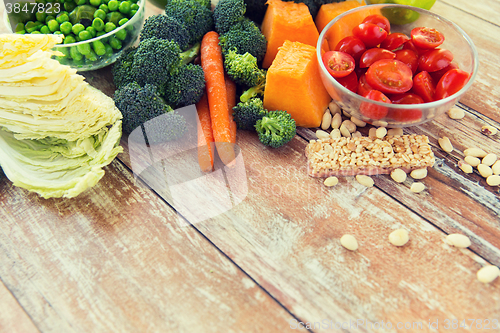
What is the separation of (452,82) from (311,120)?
562 mm

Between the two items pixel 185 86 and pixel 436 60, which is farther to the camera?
pixel 185 86

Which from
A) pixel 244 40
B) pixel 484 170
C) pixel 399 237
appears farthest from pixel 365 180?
pixel 244 40

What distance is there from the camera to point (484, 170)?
143cm

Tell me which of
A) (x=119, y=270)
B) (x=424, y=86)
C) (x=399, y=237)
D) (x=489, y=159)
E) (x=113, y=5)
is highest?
(x=113, y=5)

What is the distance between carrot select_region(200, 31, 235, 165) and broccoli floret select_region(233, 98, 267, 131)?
5cm

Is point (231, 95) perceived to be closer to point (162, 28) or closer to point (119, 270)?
point (162, 28)

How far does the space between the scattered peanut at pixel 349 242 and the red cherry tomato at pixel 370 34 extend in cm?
84

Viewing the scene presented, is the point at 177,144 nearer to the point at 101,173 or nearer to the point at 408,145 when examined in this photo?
the point at 101,173

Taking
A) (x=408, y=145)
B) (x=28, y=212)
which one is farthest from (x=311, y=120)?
(x=28, y=212)

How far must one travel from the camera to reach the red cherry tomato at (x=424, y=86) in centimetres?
138

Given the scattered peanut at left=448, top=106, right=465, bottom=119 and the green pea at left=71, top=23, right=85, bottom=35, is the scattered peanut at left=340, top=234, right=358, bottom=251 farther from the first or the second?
the green pea at left=71, top=23, right=85, bottom=35

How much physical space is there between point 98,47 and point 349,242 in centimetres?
132

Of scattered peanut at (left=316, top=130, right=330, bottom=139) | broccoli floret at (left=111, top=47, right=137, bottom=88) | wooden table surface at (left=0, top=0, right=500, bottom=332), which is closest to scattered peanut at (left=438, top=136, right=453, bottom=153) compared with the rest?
wooden table surface at (left=0, top=0, right=500, bottom=332)

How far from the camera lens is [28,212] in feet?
4.39
